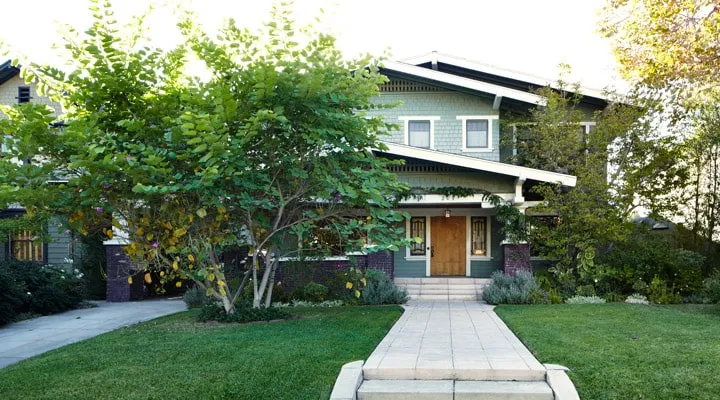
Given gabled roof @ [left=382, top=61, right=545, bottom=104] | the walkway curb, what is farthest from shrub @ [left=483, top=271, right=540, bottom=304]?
the walkway curb

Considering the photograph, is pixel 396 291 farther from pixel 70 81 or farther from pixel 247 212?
pixel 70 81

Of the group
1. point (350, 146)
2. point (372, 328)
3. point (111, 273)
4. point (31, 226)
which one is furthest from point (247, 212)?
point (111, 273)

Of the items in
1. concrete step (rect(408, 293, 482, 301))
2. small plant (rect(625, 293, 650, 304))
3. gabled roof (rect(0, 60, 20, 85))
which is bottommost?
concrete step (rect(408, 293, 482, 301))

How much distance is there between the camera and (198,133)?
8531 mm

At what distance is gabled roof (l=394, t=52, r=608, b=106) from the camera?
17.4 meters

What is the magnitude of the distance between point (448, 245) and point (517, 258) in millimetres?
2843

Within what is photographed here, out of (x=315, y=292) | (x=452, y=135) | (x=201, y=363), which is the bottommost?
(x=315, y=292)

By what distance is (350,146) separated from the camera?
10.1 metres

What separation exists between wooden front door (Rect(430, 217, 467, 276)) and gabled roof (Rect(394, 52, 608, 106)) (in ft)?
14.5

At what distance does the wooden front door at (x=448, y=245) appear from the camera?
18062mm

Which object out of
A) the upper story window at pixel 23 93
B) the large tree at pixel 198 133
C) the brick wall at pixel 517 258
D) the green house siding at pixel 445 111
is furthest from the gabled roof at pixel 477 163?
the upper story window at pixel 23 93

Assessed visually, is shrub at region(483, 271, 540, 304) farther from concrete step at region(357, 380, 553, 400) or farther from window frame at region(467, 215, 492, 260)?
concrete step at region(357, 380, 553, 400)

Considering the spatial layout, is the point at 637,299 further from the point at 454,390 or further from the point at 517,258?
the point at 454,390

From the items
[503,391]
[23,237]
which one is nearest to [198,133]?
[503,391]
